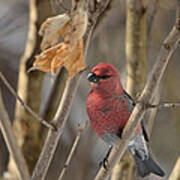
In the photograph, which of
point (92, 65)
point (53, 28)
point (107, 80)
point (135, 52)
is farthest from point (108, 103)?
point (92, 65)

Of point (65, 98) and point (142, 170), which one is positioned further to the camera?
point (142, 170)


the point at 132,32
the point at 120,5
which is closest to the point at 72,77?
the point at 132,32

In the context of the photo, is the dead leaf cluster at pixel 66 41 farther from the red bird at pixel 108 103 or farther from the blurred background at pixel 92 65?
the blurred background at pixel 92 65

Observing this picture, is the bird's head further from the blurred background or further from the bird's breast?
the blurred background

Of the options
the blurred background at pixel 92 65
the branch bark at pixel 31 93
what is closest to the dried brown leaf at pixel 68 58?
the branch bark at pixel 31 93

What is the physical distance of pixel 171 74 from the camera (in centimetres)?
435

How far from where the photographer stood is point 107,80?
8.11ft

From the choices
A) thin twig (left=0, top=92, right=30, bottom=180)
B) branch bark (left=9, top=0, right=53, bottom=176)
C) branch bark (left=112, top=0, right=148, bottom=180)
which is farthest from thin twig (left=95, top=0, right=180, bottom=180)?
branch bark (left=9, top=0, right=53, bottom=176)

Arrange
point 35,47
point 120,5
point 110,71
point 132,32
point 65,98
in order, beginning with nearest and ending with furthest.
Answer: point 65,98 → point 110,71 → point 132,32 → point 35,47 → point 120,5

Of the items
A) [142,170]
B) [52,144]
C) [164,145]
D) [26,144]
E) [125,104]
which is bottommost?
[164,145]

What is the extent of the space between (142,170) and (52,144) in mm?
A: 1158

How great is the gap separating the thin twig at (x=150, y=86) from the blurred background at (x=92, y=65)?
1966mm

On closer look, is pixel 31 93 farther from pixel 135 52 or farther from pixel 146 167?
pixel 146 167

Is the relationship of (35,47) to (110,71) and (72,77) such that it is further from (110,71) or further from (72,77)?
(72,77)
